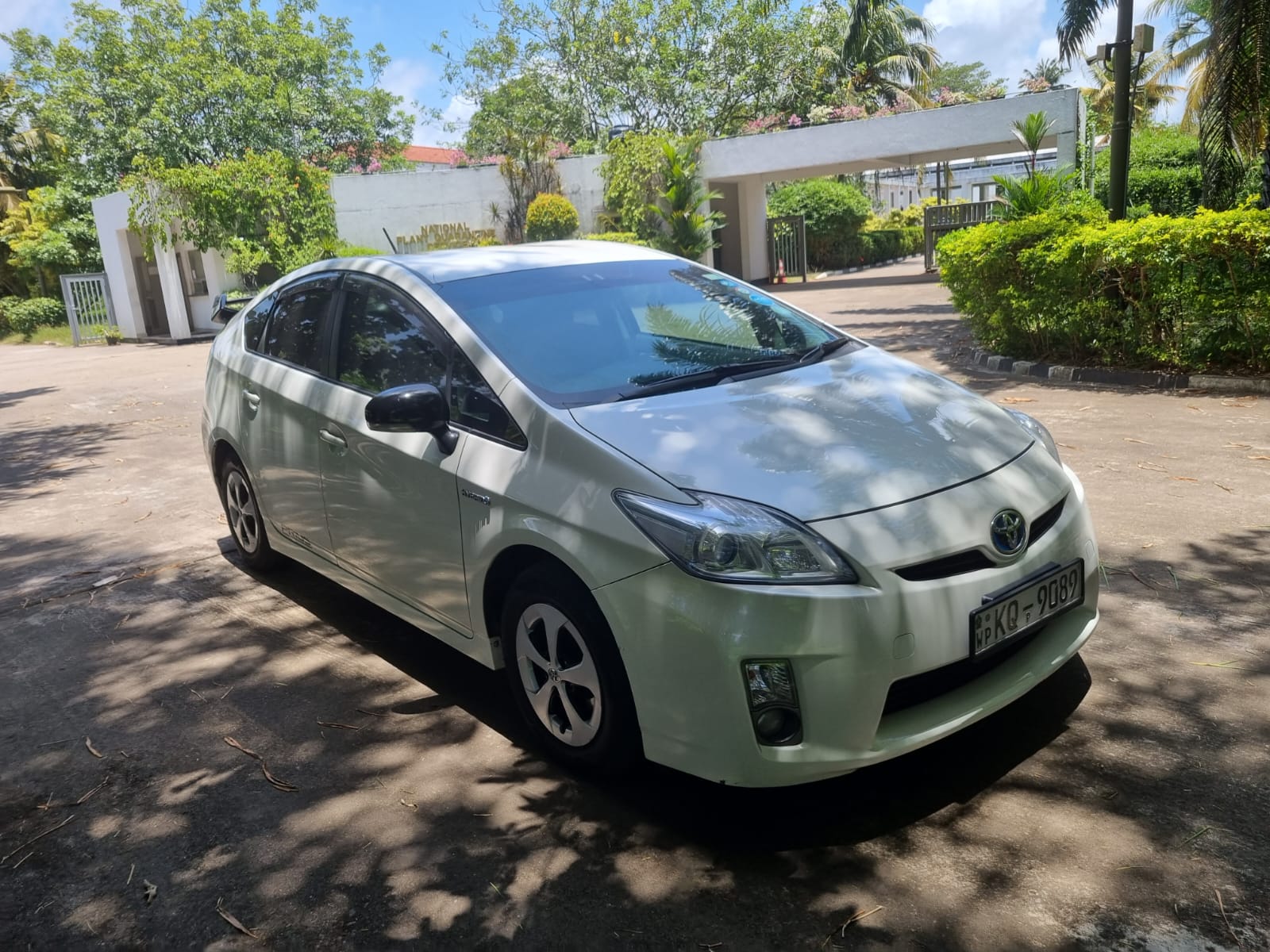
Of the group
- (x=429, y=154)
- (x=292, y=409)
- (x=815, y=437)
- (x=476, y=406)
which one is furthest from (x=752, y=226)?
(x=429, y=154)

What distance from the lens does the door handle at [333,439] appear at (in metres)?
4.06

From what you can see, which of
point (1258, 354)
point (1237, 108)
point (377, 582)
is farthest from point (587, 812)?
point (1237, 108)

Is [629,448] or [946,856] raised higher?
[629,448]

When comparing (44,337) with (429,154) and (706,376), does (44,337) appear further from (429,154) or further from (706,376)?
Answer: (429,154)

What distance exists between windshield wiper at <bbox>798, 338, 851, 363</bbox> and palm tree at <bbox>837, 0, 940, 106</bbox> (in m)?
36.4

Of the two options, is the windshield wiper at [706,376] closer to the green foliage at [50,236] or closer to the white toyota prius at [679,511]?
the white toyota prius at [679,511]

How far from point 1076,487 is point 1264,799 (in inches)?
41.2

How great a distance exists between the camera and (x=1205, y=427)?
7145 mm

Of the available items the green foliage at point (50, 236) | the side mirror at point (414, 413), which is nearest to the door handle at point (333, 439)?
the side mirror at point (414, 413)

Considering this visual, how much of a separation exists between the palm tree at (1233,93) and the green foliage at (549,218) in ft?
50.2

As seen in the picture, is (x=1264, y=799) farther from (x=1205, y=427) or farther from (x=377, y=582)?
(x=1205, y=427)

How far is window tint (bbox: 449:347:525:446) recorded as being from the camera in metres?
3.32

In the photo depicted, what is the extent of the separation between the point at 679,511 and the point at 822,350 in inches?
61.3

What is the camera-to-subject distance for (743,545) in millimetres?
2670
